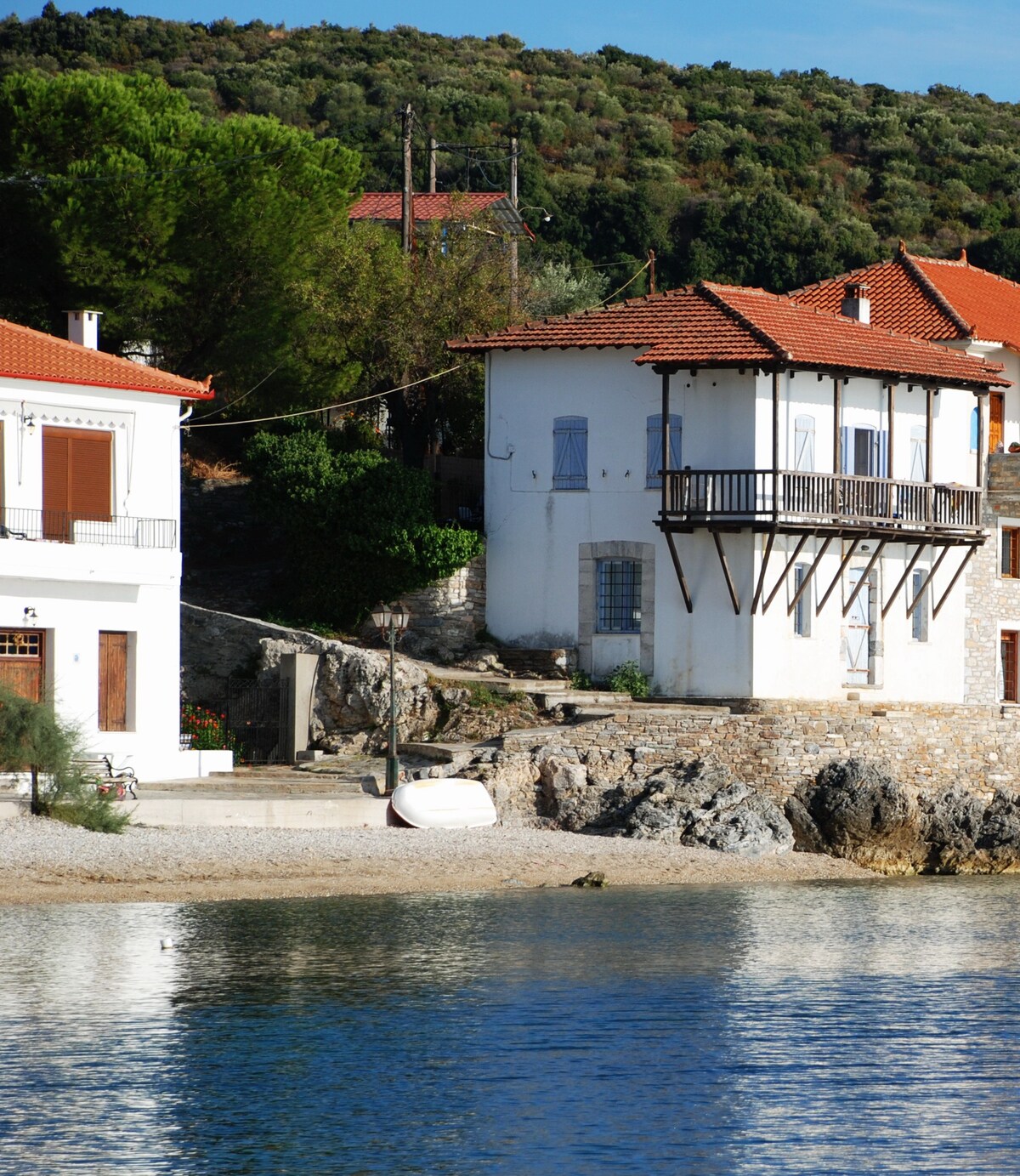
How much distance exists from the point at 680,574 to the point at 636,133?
179ft

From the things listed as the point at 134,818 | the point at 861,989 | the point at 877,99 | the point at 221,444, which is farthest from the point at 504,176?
the point at 861,989

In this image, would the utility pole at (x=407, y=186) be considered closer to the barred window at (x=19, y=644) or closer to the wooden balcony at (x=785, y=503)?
the wooden balcony at (x=785, y=503)

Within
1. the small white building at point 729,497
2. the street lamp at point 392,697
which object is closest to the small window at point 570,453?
the small white building at point 729,497

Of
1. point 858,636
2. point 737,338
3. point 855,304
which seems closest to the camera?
point 737,338

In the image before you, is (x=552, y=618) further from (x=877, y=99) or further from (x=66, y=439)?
(x=877, y=99)

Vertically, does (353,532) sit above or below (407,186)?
below

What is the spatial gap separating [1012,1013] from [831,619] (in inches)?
A: 749

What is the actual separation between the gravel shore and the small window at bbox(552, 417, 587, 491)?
890 cm

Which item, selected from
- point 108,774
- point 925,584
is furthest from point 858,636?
point 108,774

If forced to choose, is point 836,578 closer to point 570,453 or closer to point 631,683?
point 631,683

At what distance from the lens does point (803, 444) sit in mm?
40500

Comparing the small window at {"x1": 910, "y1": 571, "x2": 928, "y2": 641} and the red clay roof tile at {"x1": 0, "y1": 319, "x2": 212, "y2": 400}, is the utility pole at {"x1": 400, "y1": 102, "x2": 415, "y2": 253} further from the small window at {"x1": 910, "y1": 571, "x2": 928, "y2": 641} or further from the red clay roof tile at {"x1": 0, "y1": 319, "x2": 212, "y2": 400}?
the small window at {"x1": 910, "y1": 571, "x2": 928, "y2": 641}

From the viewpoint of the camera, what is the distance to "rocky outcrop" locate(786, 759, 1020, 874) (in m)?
36.8

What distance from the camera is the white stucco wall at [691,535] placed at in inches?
1565
